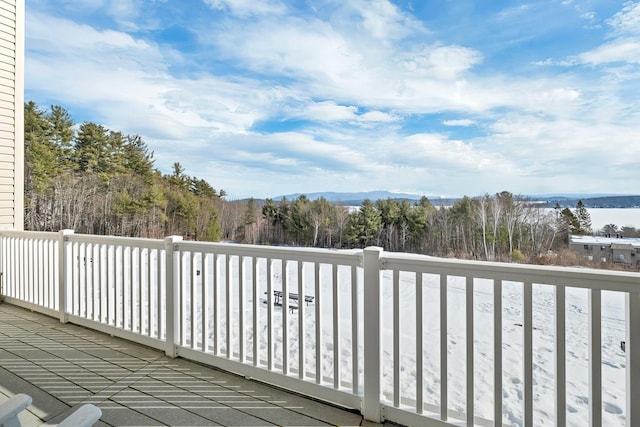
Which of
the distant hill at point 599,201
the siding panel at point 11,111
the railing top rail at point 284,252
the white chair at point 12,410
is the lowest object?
the white chair at point 12,410

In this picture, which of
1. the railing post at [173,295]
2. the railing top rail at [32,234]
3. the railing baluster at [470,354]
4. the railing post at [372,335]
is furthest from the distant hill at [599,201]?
the railing top rail at [32,234]

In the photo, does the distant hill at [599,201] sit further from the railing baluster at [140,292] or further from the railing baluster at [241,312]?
the railing baluster at [140,292]

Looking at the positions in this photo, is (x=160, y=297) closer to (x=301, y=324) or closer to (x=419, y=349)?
(x=301, y=324)

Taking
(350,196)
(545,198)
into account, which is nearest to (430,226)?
(545,198)

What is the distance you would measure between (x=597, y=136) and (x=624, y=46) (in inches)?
52.8

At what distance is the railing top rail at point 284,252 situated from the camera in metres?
1.99

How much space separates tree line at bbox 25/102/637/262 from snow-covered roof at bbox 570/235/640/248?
135 millimetres

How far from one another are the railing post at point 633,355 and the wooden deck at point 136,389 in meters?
1.10

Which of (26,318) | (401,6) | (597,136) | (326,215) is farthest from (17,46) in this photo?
(597,136)

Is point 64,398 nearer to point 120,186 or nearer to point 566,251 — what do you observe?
point 566,251

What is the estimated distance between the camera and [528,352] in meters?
1.58

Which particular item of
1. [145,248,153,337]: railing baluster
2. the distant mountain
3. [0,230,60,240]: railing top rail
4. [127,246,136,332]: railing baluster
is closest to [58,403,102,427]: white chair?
[145,248,153,337]: railing baluster

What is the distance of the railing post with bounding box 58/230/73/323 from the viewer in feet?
11.5

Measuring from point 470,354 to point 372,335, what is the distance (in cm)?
48
